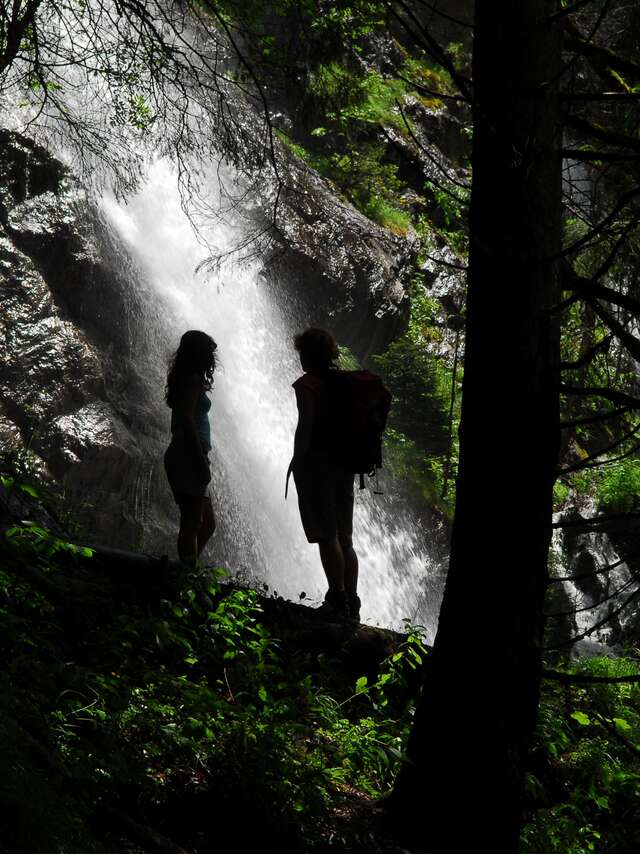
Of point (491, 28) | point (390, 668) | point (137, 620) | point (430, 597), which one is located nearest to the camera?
point (491, 28)

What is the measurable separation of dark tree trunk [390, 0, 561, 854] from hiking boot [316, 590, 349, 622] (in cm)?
205

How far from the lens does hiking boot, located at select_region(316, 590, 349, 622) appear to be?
531cm

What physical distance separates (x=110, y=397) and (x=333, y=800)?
746 centimetres

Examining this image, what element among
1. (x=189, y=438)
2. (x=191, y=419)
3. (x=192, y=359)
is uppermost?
(x=192, y=359)

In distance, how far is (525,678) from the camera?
3.08m

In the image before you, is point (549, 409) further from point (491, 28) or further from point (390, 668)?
point (390, 668)

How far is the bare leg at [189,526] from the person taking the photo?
5375 millimetres

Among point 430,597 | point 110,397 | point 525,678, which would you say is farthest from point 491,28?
point 430,597

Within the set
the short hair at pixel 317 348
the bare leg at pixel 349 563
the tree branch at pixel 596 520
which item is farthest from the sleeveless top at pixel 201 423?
the tree branch at pixel 596 520

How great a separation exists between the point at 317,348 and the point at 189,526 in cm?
141

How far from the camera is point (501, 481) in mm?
3092

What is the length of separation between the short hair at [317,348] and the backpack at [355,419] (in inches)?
5.2

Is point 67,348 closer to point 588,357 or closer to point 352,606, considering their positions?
point 352,606

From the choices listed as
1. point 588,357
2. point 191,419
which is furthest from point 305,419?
point 588,357
